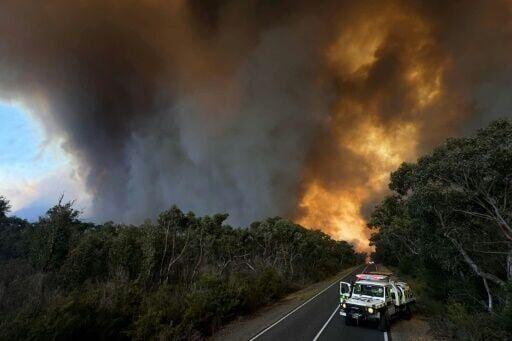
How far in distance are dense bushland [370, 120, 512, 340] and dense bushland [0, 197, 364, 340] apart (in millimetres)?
11746

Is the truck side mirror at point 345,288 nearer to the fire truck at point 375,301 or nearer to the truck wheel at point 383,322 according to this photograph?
the fire truck at point 375,301

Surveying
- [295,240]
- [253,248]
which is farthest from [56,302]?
[295,240]

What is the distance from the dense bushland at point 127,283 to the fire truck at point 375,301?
23.1ft

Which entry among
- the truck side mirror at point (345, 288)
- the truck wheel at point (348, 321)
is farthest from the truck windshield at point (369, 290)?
the truck wheel at point (348, 321)

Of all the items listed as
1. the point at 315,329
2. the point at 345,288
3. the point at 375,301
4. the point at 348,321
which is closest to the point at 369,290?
the point at 375,301

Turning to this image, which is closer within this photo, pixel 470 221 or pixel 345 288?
pixel 470 221

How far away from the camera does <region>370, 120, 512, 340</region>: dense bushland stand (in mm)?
13383

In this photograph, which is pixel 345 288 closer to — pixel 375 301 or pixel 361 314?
pixel 375 301

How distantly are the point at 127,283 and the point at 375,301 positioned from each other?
12.9 metres

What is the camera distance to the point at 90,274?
23281mm

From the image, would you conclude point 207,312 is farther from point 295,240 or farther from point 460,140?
point 295,240

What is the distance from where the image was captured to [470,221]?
57.2 ft

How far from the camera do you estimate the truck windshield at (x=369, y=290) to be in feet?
57.1

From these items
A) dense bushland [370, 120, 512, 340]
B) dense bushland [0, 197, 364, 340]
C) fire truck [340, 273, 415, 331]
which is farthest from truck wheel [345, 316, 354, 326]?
dense bushland [0, 197, 364, 340]
